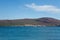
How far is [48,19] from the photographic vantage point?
3481 cm

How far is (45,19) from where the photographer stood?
36.1 m

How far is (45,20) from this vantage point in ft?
116

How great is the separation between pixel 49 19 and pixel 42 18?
83.1 inches

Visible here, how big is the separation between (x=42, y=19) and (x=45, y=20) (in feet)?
4.85

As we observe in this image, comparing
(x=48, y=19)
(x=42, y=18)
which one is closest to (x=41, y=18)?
(x=42, y=18)

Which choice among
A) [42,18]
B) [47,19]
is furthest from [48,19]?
[42,18]

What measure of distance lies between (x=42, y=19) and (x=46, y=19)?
1.22 m

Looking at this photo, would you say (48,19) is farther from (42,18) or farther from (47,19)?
(42,18)

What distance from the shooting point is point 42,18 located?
3703cm

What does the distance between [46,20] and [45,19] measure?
→ 0.54 meters

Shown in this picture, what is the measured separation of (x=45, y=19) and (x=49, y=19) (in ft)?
3.39

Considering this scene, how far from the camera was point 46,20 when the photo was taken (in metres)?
35.6

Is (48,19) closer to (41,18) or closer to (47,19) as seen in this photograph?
(47,19)

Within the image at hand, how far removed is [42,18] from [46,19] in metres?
1.41
